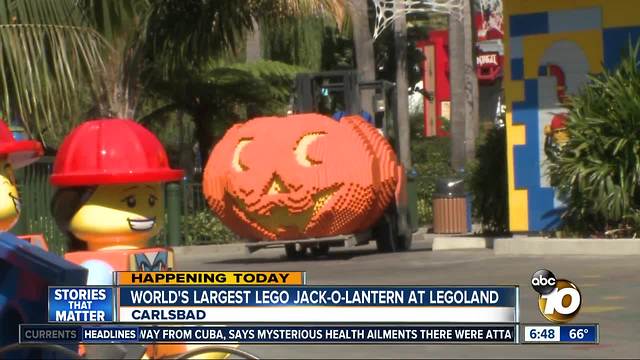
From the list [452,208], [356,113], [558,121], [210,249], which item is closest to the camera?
[558,121]

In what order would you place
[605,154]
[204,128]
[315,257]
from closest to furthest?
[605,154], [315,257], [204,128]

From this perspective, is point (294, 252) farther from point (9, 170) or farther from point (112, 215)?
point (9, 170)

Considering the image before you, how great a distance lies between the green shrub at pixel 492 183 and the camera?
68.9 feet

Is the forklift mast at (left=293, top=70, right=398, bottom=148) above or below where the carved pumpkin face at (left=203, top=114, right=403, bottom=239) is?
above

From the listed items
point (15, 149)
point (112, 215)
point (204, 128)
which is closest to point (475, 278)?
point (112, 215)

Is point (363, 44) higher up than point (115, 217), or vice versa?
point (363, 44)

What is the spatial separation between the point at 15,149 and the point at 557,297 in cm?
334

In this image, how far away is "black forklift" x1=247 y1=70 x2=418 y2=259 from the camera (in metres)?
20.1

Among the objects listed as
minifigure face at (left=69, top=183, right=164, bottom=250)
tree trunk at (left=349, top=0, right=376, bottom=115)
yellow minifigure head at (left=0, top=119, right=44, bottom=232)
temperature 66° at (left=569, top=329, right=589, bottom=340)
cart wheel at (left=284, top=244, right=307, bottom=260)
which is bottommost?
cart wheel at (left=284, top=244, right=307, bottom=260)

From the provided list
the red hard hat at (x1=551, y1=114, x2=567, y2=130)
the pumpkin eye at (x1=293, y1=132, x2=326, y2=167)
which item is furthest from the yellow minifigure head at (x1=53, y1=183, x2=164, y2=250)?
the red hard hat at (x1=551, y1=114, x2=567, y2=130)

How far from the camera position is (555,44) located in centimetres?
1950

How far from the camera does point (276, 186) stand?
18.3 m

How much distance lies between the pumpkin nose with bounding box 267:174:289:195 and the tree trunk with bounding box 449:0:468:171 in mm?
16661

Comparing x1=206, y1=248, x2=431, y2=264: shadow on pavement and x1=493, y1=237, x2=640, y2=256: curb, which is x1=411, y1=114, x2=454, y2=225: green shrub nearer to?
x1=206, y1=248, x2=431, y2=264: shadow on pavement
